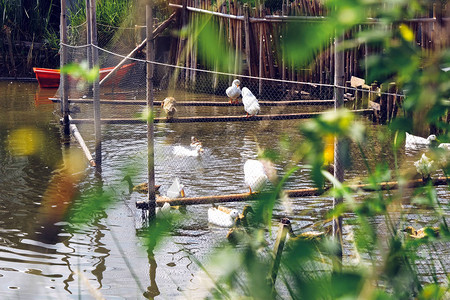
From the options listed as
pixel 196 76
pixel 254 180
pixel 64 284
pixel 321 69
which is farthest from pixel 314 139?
Answer: pixel 196 76

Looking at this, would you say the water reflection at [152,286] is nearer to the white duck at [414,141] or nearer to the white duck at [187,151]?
the white duck at [187,151]

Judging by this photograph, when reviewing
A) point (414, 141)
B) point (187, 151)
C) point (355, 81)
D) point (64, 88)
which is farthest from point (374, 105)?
point (64, 88)

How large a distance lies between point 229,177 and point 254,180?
1.62 metres

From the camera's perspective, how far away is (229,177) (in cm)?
711

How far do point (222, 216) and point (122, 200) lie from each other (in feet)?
13.2

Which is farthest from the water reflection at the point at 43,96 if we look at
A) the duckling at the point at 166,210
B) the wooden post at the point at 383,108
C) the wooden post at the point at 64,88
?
the duckling at the point at 166,210

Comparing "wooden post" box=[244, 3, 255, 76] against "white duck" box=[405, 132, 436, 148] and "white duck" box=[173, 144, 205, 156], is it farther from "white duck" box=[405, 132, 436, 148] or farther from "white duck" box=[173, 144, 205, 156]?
"white duck" box=[405, 132, 436, 148]

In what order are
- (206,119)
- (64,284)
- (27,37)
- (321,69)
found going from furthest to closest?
(27,37)
(321,69)
(206,119)
(64,284)

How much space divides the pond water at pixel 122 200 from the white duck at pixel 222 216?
0.08m

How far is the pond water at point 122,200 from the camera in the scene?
4320mm

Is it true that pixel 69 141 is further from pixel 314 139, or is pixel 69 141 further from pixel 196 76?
pixel 314 139

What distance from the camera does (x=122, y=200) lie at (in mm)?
1417

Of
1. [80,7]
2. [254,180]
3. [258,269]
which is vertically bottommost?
[254,180]

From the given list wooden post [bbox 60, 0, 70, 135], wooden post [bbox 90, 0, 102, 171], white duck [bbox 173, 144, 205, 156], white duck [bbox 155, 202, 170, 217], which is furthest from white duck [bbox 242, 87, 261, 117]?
white duck [bbox 155, 202, 170, 217]
